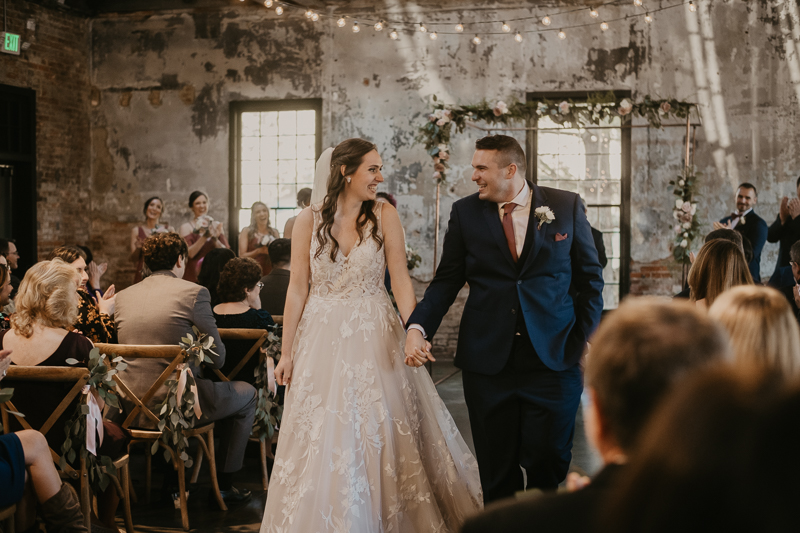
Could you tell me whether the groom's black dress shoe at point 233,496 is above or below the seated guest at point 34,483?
below

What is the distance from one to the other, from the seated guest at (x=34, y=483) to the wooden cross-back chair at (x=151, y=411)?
63cm

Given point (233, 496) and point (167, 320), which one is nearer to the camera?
point (167, 320)

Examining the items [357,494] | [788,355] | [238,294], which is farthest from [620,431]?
[238,294]

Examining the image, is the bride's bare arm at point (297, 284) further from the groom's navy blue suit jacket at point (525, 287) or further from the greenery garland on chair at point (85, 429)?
the greenery garland on chair at point (85, 429)

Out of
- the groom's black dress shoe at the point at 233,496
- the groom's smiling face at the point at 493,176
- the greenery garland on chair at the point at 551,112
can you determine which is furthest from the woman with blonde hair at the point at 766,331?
the greenery garland on chair at the point at 551,112

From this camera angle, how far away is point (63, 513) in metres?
3.01

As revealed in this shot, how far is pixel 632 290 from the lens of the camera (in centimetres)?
912

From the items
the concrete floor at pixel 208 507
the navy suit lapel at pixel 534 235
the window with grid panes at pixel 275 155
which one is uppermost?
the window with grid panes at pixel 275 155

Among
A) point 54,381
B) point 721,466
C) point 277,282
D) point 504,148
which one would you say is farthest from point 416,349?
point 721,466

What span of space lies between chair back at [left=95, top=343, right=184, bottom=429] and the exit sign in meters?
6.42

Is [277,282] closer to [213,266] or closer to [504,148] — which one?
[213,266]

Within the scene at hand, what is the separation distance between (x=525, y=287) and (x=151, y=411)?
6.65ft

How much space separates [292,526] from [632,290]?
22.5 feet

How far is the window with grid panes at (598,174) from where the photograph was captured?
9227 mm
